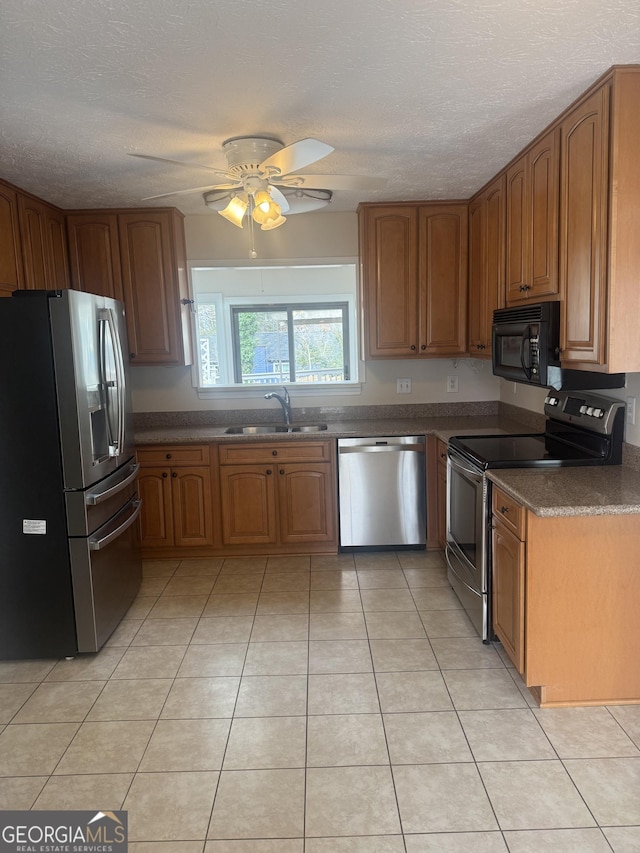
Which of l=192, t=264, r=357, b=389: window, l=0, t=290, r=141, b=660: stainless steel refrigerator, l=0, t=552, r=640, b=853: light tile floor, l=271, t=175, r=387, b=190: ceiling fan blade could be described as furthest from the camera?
l=192, t=264, r=357, b=389: window

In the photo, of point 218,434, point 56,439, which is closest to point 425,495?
point 218,434

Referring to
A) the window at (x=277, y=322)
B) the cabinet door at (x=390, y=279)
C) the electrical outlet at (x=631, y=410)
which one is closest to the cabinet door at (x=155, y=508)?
the cabinet door at (x=390, y=279)

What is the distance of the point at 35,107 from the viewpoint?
223 centimetres

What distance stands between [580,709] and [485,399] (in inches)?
98.7

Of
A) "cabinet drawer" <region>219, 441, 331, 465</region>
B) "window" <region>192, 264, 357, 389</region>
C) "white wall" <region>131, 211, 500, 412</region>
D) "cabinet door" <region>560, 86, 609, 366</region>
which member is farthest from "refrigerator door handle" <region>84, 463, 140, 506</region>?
"window" <region>192, 264, 357, 389</region>

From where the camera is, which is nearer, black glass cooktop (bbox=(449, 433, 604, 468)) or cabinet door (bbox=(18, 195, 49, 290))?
black glass cooktop (bbox=(449, 433, 604, 468))

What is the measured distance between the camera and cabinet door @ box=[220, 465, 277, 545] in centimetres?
394

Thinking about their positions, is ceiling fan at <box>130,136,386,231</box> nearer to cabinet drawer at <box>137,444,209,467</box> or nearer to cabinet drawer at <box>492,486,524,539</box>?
cabinet drawer at <box>492,486,524,539</box>

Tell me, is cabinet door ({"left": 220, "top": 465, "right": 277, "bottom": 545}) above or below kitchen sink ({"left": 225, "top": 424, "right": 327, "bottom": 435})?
below

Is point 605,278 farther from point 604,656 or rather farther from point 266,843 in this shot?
point 266,843

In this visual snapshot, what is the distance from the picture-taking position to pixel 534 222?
2.83 meters

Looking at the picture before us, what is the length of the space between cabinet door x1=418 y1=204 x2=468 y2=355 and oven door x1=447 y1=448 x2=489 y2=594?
103 cm

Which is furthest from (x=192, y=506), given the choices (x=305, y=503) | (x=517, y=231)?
(x=517, y=231)

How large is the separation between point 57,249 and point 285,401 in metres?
1.79
